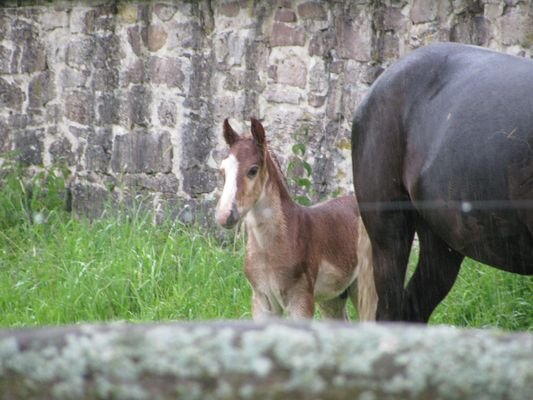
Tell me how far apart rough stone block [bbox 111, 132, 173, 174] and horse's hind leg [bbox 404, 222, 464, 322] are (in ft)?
12.8

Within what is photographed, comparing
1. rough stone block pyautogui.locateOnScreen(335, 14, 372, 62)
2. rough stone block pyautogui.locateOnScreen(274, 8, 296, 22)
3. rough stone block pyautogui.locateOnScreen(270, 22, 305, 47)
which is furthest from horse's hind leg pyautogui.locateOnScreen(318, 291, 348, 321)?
rough stone block pyautogui.locateOnScreen(274, 8, 296, 22)

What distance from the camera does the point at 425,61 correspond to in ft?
15.3

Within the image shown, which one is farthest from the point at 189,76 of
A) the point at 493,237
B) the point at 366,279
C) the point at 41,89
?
the point at 493,237

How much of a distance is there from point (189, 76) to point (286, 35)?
1.00m

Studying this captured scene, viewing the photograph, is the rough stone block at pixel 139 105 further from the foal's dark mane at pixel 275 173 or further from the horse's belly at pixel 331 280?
the horse's belly at pixel 331 280

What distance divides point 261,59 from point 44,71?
2.50 metres

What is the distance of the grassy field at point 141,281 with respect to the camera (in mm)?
5844

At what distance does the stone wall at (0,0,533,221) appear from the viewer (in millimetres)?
7242

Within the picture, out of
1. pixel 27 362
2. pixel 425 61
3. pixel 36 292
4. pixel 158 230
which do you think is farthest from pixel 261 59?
pixel 27 362

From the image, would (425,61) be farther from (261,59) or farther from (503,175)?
(261,59)

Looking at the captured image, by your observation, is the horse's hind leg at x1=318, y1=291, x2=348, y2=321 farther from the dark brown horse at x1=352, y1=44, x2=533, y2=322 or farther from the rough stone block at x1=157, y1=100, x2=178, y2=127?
the rough stone block at x1=157, y1=100, x2=178, y2=127

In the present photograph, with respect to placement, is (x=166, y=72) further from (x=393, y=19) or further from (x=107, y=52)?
(x=393, y=19)

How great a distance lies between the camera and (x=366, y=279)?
203 inches

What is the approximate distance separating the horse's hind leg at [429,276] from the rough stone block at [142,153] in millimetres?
3898
